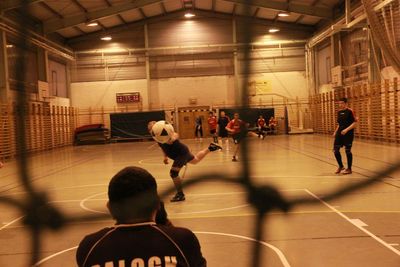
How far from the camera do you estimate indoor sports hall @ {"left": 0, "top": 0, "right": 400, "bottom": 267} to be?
386 centimetres

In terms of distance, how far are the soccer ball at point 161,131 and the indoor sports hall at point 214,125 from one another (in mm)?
22

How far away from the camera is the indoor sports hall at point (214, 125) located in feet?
12.7

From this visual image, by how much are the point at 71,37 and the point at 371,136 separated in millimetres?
12304

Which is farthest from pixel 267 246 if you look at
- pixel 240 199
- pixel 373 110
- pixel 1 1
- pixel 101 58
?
pixel 101 58

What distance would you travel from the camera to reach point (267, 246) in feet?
14.5

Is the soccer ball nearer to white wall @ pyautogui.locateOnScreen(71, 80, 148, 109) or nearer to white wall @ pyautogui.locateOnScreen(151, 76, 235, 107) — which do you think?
white wall @ pyautogui.locateOnScreen(151, 76, 235, 107)

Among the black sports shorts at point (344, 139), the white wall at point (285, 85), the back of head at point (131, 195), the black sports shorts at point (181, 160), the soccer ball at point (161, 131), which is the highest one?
the white wall at point (285, 85)

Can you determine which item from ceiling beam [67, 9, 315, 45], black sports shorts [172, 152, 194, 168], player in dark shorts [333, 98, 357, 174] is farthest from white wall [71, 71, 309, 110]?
black sports shorts [172, 152, 194, 168]

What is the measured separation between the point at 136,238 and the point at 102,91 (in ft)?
83.4

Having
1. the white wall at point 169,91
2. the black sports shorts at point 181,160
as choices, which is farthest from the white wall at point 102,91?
the black sports shorts at point 181,160

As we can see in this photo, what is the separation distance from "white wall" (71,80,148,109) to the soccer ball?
747 inches

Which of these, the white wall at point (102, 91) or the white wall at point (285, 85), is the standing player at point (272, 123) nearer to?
the white wall at point (285, 85)

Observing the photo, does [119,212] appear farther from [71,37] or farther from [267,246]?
[71,37]

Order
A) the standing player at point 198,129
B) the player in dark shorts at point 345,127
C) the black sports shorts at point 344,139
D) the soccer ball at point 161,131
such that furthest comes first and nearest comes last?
the standing player at point 198,129 < the black sports shorts at point 344,139 < the player in dark shorts at point 345,127 < the soccer ball at point 161,131
